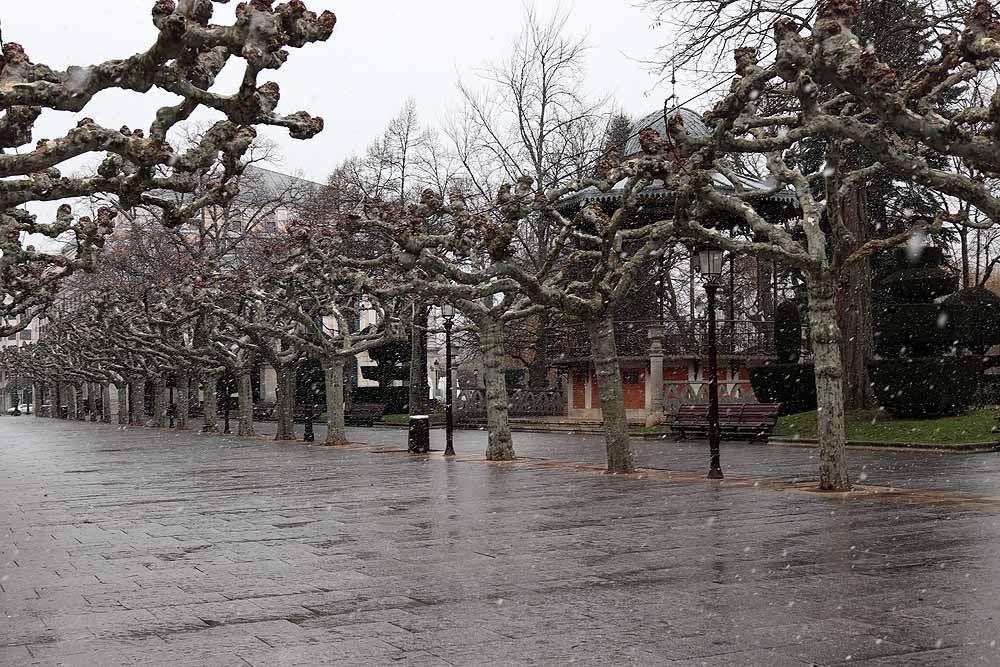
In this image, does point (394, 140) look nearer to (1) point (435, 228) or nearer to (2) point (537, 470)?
(1) point (435, 228)

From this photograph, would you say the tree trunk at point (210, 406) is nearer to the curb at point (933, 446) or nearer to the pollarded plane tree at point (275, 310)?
the pollarded plane tree at point (275, 310)

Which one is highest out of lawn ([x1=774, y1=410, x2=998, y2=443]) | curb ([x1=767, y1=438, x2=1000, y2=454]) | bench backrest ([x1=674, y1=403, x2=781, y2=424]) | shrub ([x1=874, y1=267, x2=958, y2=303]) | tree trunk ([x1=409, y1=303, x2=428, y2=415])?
shrub ([x1=874, y1=267, x2=958, y2=303])

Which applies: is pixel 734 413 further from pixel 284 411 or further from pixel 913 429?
pixel 284 411

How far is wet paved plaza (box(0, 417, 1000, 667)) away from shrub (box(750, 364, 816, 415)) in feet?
48.7

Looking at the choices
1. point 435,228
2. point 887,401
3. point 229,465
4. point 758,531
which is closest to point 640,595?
point 758,531

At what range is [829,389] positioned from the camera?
1596cm

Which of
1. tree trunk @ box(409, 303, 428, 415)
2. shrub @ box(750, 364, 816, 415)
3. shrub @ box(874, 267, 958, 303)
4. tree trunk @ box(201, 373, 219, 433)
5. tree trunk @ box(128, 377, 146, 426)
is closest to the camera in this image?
shrub @ box(874, 267, 958, 303)

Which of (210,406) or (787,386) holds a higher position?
(787,386)

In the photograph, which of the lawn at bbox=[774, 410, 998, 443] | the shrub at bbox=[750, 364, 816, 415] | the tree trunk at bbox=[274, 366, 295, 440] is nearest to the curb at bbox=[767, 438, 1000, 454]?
the lawn at bbox=[774, 410, 998, 443]

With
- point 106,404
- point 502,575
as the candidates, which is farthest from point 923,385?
point 106,404

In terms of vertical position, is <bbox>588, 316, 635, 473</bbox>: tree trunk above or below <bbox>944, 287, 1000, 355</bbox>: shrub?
below

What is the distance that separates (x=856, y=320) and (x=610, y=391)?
12445mm

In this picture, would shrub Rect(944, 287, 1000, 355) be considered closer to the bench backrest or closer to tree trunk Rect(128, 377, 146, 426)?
the bench backrest

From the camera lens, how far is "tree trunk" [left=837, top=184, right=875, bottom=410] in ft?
96.1
